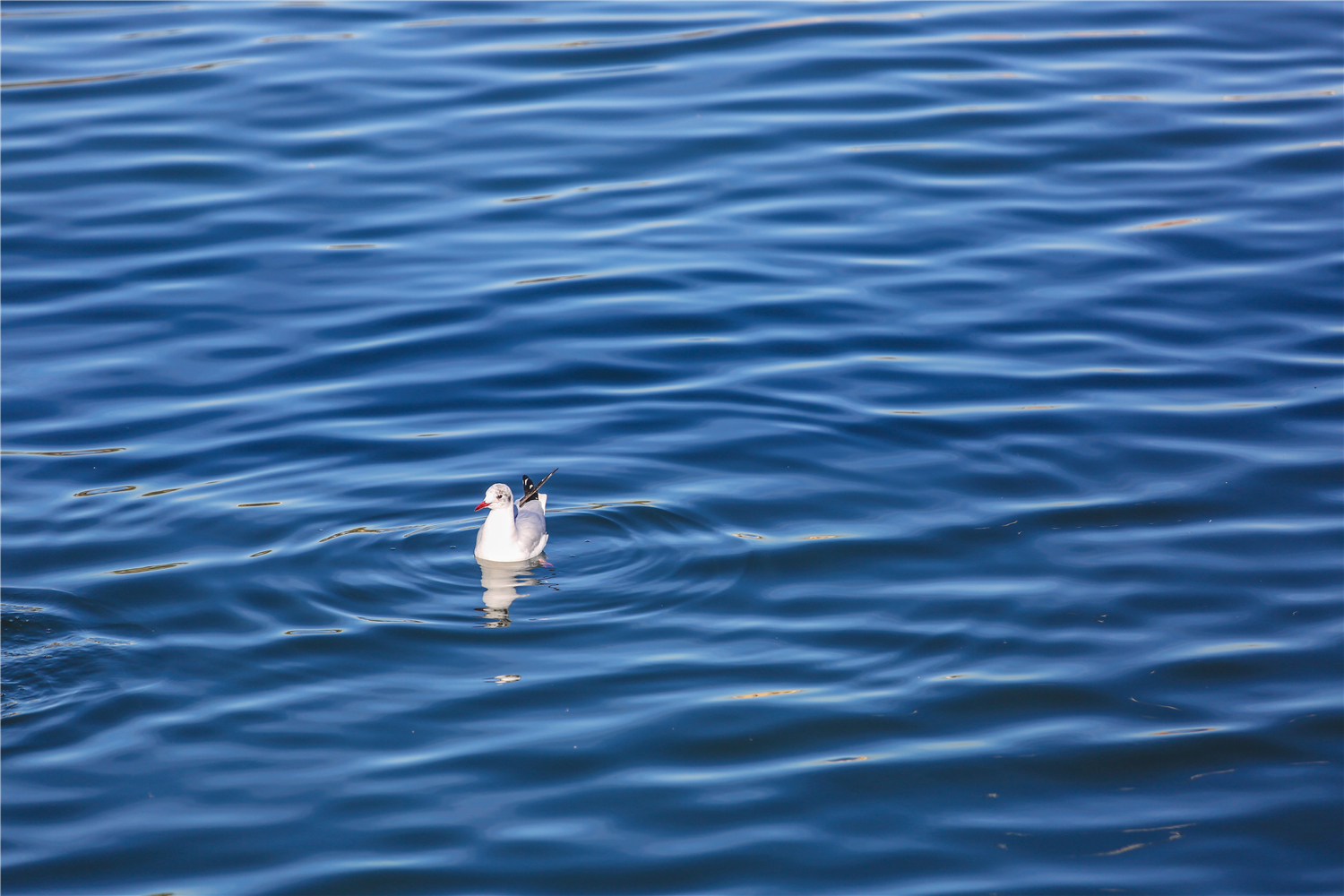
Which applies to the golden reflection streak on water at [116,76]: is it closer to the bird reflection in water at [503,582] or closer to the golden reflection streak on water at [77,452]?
the golden reflection streak on water at [77,452]

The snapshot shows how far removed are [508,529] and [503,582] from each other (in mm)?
347

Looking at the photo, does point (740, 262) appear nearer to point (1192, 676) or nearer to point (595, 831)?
point (1192, 676)

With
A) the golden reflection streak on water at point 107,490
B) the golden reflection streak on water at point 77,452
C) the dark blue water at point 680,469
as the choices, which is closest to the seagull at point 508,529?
the dark blue water at point 680,469

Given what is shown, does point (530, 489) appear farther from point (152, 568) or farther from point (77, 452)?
point (77, 452)

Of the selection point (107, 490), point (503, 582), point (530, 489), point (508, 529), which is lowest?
point (503, 582)

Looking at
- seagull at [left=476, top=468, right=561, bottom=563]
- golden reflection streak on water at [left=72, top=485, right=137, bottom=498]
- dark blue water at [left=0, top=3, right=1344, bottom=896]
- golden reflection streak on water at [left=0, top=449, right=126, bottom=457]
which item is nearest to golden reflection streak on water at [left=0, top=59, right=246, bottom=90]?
dark blue water at [left=0, top=3, right=1344, bottom=896]

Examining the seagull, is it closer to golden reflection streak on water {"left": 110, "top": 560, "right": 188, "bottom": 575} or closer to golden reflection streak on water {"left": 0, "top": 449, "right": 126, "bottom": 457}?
golden reflection streak on water {"left": 110, "top": 560, "right": 188, "bottom": 575}

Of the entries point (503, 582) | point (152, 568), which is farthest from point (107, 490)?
point (503, 582)

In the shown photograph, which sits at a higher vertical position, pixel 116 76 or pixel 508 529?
pixel 116 76

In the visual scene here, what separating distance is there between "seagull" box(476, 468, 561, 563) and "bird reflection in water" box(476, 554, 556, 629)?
54 millimetres

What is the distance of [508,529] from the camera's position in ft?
31.1

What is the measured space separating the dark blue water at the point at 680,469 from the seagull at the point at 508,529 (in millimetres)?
181

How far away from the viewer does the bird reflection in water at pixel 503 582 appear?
9.19 meters

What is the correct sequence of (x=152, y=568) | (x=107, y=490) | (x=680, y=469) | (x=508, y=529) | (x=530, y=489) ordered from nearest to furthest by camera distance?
(x=508, y=529)
(x=152, y=568)
(x=530, y=489)
(x=107, y=490)
(x=680, y=469)
